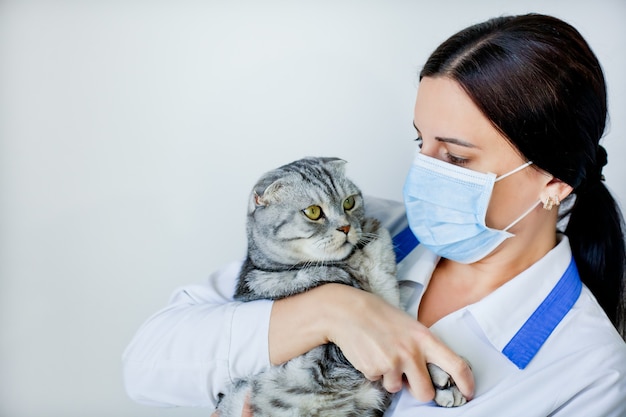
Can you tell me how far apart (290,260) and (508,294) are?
1.83 feet

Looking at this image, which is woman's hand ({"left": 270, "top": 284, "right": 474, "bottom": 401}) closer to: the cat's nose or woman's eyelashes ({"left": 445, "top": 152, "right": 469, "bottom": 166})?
the cat's nose

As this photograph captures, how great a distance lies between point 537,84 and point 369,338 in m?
0.70

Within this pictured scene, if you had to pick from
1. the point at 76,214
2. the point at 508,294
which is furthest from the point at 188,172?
the point at 508,294

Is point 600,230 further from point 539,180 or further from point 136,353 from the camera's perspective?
point 136,353

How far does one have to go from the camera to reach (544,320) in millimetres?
1514

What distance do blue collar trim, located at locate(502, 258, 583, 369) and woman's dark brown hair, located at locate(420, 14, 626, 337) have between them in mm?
252

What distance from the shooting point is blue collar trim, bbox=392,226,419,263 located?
175 centimetres

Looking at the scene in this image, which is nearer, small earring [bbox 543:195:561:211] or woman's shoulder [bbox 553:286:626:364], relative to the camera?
woman's shoulder [bbox 553:286:626:364]

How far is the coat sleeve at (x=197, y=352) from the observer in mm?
1466

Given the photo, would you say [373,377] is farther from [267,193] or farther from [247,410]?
[267,193]

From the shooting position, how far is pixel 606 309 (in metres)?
1.71

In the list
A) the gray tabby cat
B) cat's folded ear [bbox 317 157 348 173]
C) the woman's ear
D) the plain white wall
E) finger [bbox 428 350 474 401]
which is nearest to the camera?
finger [bbox 428 350 474 401]

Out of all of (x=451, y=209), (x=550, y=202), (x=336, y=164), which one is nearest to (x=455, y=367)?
(x=451, y=209)

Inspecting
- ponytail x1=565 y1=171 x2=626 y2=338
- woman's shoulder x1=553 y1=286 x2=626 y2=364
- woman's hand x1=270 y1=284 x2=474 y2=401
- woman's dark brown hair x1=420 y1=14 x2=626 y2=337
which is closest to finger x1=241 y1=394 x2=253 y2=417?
woman's hand x1=270 y1=284 x2=474 y2=401
